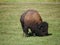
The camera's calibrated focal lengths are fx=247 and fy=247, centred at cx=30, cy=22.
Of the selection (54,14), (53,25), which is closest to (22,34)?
(53,25)

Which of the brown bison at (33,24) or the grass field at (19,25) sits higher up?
the brown bison at (33,24)

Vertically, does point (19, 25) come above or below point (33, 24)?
below

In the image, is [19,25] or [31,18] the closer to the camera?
[31,18]

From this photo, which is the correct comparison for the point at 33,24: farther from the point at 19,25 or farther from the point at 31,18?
the point at 19,25

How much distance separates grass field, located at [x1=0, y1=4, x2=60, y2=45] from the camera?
13.0 feet

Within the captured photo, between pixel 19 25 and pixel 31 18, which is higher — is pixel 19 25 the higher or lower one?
the lower one

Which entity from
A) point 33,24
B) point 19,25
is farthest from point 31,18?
point 19,25

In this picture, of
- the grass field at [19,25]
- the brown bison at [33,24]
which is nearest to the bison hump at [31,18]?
the brown bison at [33,24]

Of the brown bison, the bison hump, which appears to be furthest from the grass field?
the bison hump

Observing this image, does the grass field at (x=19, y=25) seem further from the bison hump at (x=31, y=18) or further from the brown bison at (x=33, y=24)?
the bison hump at (x=31, y=18)

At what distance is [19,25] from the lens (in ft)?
16.4

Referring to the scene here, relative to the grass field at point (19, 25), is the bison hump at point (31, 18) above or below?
above

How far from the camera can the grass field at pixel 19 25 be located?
3.95 metres

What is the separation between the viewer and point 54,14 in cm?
624
